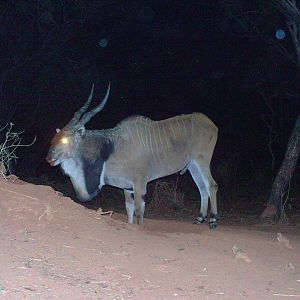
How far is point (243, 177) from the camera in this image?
16.0 metres

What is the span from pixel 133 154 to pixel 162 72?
1099 centimetres

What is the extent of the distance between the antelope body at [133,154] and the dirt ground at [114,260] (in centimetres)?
173

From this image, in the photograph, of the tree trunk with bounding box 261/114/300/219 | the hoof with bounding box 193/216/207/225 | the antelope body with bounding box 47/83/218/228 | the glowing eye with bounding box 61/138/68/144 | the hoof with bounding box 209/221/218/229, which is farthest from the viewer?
the tree trunk with bounding box 261/114/300/219

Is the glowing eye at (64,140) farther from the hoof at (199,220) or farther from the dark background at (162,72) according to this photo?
the dark background at (162,72)

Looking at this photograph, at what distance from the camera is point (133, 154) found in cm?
812

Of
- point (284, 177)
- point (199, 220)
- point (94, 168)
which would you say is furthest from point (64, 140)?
point (284, 177)

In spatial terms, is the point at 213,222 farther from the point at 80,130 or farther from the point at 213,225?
the point at 80,130

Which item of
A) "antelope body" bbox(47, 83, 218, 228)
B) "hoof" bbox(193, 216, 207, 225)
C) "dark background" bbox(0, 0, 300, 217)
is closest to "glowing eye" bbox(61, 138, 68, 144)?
"antelope body" bbox(47, 83, 218, 228)

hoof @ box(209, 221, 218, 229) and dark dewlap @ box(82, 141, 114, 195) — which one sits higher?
dark dewlap @ box(82, 141, 114, 195)

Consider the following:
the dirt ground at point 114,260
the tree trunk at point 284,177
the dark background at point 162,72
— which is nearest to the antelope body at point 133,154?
the tree trunk at point 284,177

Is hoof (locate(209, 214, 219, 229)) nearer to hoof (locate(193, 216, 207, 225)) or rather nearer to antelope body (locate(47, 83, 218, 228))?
antelope body (locate(47, 83, 218, 228))

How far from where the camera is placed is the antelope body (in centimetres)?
779

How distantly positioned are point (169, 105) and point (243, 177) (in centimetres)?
424

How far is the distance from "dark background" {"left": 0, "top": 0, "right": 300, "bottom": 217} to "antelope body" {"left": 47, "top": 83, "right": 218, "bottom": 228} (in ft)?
10.3
